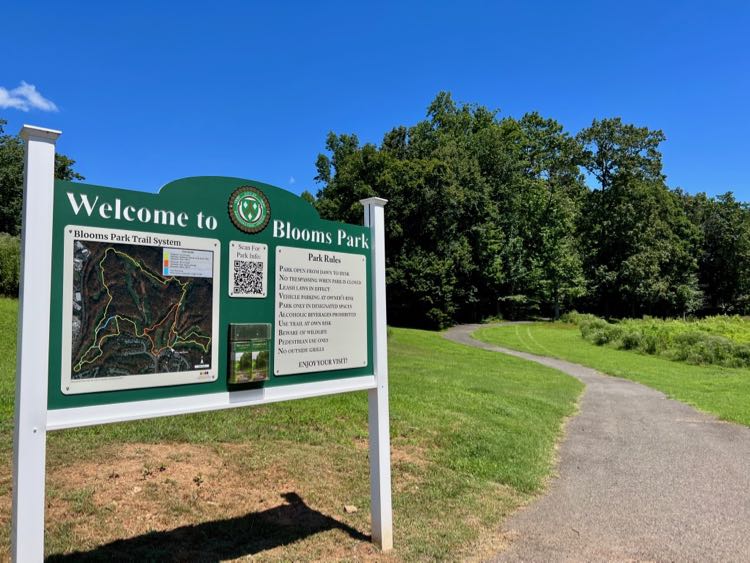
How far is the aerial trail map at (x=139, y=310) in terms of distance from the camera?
2.95 m

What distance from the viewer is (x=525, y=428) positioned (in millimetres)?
8320

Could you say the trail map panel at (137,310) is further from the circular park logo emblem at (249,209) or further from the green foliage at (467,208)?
the green foliage at (467,208)

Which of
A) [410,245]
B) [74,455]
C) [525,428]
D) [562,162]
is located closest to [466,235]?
[410,245]

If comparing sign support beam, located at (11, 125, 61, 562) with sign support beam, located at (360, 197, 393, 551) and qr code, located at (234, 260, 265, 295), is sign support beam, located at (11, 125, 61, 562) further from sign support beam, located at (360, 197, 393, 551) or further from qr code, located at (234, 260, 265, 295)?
sign support beam, located at (360, 197, 393, 551)

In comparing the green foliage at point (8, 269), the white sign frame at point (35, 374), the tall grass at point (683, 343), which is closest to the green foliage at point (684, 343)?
the tall grass at point (683, 343)

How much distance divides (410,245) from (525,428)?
3549cm

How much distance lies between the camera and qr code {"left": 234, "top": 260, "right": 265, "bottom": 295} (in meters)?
3.57

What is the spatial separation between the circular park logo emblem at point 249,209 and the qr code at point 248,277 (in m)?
0.21

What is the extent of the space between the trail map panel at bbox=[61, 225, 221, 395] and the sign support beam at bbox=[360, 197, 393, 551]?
1399 mm

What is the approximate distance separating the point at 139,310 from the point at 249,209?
955 millimetres

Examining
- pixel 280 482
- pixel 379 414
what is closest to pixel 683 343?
pixel 280 482

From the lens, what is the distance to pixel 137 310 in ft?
10.2

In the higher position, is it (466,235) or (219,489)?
(466,235)

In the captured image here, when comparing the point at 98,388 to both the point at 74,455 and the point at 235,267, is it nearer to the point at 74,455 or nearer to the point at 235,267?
the point at 235,267
